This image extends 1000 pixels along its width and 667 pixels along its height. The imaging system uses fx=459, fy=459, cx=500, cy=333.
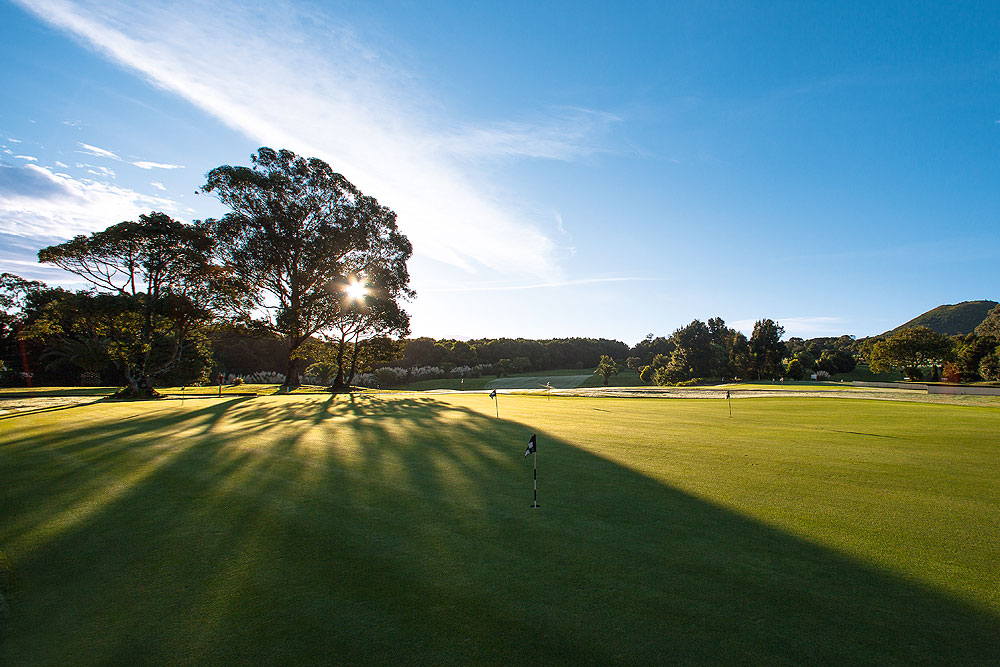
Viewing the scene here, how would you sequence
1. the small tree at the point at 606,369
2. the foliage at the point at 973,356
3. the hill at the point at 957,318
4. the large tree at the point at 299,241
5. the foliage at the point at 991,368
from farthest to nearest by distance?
the hill at the point at 957,318, the small tree at the point at 606,369, the foliage at the point at 973,356, the foliage at the point at 991,368, the large tree at the point at 299,241

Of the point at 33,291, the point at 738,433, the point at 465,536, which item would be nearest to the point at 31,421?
the point at 465,536

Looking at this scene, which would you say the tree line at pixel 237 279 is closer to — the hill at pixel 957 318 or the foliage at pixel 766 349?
the foliage at pixel 766 349

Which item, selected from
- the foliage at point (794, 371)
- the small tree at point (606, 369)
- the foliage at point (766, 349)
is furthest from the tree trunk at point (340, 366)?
the foliage at point (794, 371)

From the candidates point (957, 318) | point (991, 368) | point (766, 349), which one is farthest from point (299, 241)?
point (957, 318)

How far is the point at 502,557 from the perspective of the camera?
4.49 m

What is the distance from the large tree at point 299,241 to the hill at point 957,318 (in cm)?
18917

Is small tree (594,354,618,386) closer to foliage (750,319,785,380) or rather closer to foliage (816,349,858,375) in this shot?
foliage (750,319,785,380)

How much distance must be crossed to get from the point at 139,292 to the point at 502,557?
35977 mm

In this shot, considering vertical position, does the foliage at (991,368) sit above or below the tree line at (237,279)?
below

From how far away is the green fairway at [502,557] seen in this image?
3.19 metres

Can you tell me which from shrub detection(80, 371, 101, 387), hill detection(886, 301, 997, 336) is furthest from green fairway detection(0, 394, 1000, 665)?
hill detection(886, 301, 997, 336)

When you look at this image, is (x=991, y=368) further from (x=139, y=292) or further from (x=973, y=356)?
(x=139, y=292)

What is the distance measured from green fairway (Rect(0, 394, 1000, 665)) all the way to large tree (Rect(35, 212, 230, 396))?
25.6 m

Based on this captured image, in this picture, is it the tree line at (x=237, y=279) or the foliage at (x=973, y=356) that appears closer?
the tree line at (x=237, y=279)
